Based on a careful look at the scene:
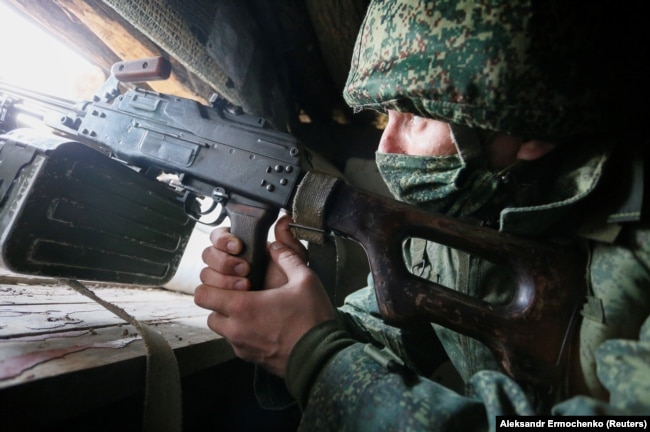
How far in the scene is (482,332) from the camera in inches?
30.7

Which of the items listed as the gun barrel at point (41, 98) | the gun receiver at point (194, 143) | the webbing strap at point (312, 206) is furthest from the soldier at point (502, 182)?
the gun barrel at point (41, 98)

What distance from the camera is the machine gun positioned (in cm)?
77

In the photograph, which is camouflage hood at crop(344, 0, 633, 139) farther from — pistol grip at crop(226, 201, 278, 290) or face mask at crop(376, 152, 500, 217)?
pistol grip at crop(226, 201, 278, 290)

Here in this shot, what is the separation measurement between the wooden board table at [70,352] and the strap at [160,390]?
0.03 meters

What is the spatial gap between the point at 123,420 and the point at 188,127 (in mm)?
921

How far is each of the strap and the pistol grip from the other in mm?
291

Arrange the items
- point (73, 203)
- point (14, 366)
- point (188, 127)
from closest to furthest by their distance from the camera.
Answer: point (14, 366), point (73, 203), point (188, 127)

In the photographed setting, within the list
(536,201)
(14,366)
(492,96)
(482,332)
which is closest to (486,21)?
(492,96)

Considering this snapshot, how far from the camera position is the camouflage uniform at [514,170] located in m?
0.67

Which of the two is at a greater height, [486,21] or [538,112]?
[486,21]

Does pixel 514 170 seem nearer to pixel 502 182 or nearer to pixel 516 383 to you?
pixel 502 182

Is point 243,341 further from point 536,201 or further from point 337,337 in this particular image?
point 536,201

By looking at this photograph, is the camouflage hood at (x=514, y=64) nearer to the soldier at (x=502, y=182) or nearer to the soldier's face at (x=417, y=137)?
the soldier at (x=502, y=182)

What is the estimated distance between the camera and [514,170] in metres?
0.86
